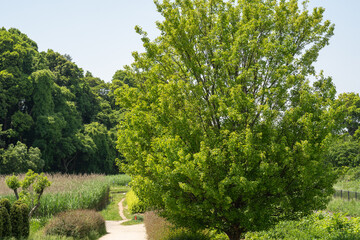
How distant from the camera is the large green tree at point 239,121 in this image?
866 centimetres

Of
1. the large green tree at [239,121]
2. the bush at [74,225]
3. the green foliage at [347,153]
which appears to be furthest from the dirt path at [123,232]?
the green foliage at [347,153]

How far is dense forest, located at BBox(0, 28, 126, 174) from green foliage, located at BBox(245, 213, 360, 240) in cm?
2980

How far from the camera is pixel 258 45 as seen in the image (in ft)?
32.9

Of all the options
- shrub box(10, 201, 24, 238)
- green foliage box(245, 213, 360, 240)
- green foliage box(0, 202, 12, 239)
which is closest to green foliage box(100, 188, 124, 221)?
shrub box(10, 201, 24, 238)

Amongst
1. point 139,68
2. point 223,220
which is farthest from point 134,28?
point 223,220

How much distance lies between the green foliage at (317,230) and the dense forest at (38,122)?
97.8ft

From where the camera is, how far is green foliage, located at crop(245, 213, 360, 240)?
12125 millimetres

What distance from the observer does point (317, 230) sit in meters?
13.1

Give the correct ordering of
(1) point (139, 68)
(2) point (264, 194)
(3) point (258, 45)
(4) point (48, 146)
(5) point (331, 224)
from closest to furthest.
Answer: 1. (2) point (264, 194)
2. (3) point (258, 45)
3. (5) point (331, 224)
4. (1) point (139, 68)
5. (4) point (48, 146)

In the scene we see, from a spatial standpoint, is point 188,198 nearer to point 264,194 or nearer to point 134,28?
point 264,194

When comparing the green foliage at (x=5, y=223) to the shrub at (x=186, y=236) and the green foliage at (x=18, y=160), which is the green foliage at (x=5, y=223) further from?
the green foliage at (x=18, y=160)

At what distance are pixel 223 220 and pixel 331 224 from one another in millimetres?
5631

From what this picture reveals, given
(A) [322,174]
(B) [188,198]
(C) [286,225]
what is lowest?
(C) [286,225]

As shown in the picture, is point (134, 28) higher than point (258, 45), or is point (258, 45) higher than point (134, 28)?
point (134, 28)
